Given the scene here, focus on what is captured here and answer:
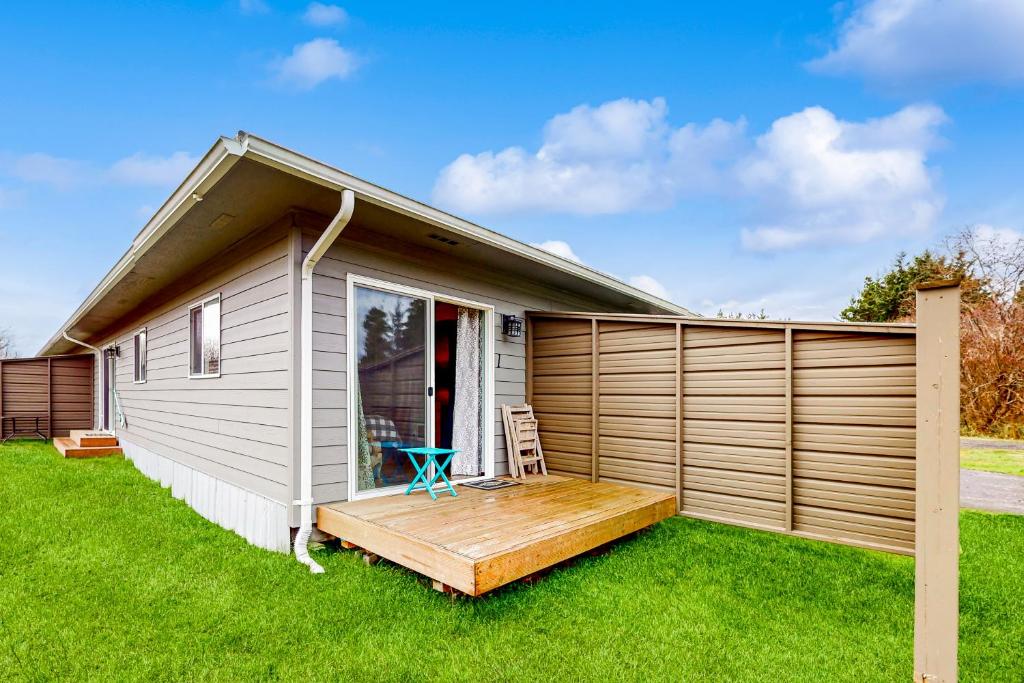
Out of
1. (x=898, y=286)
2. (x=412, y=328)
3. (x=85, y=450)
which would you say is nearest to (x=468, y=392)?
(x=412, y=328)

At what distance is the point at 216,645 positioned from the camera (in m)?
2.49

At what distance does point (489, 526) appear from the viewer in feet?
10.9

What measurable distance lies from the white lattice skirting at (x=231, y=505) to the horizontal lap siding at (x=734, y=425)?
11.7 feet

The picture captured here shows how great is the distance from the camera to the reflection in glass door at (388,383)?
404cm

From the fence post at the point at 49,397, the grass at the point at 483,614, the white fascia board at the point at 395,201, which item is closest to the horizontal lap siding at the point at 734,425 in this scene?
the grass at the point at 483,614

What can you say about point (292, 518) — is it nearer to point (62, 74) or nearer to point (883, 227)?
point (62, 74)

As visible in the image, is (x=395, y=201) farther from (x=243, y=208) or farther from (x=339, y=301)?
(x=243, y=208)

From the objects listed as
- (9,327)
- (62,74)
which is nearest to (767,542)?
(62,74)

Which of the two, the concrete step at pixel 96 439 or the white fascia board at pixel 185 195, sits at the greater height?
the white fascia board at pixel 185 195

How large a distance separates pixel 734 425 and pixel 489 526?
2489 millimetres

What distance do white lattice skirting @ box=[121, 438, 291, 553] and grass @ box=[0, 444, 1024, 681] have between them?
0.54ft

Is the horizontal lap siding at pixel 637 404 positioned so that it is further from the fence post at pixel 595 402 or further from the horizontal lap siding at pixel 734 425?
the horizontal lap siding at pixel 734 425

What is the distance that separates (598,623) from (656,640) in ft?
1.05

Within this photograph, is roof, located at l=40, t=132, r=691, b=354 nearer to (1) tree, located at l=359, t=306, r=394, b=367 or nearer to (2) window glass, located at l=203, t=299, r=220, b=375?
(2) window glass, located at l=203, t=299, r=220, b=375
